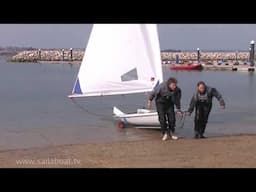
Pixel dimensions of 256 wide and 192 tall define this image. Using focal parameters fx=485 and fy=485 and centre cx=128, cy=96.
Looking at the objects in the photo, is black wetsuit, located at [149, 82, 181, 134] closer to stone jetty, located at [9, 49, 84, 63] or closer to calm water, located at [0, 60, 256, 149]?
calm water, located at [0, 60, 256, 149]

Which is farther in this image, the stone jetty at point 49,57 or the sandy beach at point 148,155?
the stone jetty at point 49,57

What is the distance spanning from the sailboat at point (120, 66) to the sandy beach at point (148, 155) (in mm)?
5355

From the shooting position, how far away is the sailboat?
16.8 meters

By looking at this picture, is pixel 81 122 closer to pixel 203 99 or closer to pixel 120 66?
pixel 120 66

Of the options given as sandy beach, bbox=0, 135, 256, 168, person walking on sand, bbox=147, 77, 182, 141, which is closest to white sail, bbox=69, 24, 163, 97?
person walking on sand, bbox=147, 77, 182, 141

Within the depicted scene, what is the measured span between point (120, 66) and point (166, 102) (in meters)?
6.06

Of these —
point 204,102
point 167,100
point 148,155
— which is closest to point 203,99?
point 204,102

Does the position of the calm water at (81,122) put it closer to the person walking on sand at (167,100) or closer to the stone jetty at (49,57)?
the person walking on sand at (167,100)

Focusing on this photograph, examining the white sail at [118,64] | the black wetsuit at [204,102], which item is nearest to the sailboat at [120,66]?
the white sail at [118,64]

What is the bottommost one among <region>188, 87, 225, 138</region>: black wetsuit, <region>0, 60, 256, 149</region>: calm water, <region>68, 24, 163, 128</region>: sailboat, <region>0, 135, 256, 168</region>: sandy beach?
<region>0, 60, 256, 149</region>: calm water

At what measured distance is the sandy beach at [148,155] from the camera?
8609 mm
